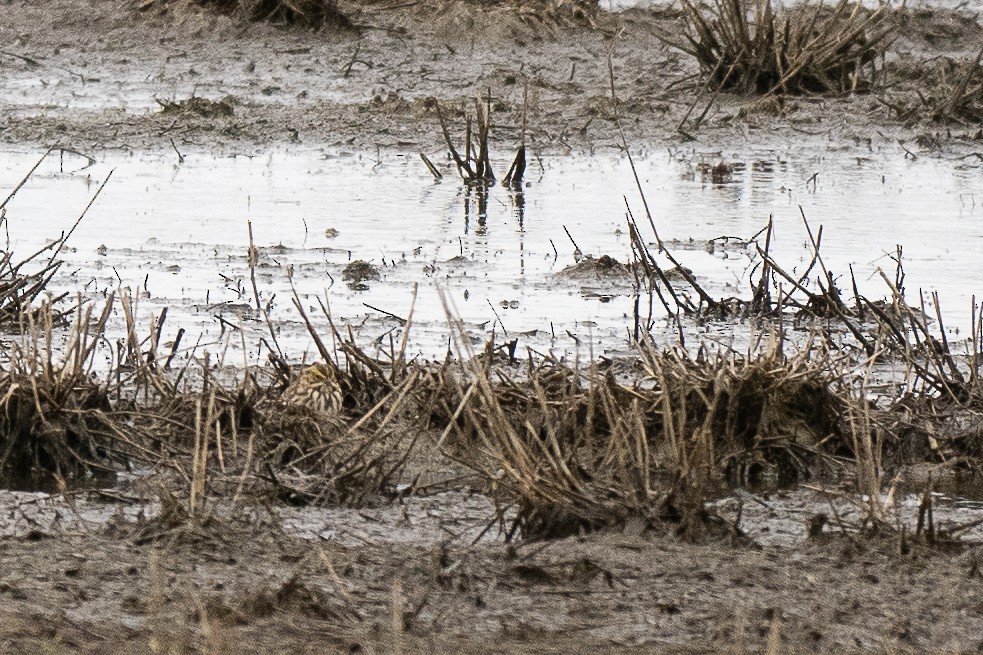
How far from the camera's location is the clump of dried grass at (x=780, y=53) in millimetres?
11859

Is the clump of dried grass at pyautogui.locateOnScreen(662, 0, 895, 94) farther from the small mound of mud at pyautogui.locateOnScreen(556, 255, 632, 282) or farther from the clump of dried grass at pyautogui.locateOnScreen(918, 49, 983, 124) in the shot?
the small mound of mud at pyautogui.locateOnScreen(556, 255, 632, 282)

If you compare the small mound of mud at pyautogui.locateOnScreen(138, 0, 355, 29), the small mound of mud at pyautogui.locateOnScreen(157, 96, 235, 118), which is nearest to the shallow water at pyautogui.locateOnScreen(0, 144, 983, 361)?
the small mound of mud at pyautogui.locateOnScreen(157, 96, 235, 118)

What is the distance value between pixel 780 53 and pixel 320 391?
24.0 ft

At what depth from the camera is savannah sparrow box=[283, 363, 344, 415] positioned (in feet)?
17.3

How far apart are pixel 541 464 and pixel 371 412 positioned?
0.71m

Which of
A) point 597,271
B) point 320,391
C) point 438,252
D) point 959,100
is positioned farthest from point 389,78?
point 320,391

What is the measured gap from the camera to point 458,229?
8.41 m

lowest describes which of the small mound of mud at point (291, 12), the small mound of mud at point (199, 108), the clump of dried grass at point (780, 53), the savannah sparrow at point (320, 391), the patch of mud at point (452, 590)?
the patch of mud at point (452, 590)

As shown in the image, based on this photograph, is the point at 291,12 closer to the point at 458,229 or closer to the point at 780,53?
the point at 780,53

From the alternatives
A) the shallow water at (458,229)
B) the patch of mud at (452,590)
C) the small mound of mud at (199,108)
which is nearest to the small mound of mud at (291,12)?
the small mound of mud at (199,108)

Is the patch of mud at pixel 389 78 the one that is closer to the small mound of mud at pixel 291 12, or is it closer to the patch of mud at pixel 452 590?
the small mound of mud at pixel 291 12

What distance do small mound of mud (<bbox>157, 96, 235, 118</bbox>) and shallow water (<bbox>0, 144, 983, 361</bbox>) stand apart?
3.35 ft

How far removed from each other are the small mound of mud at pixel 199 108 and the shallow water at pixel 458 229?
1021 mm

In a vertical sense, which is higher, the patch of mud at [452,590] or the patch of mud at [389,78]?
the patch of mud at [389,78]
